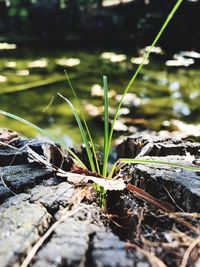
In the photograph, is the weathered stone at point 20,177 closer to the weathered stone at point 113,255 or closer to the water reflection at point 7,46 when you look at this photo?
the weathered stone at point 113,255

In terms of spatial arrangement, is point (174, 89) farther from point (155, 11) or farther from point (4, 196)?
point (155, 11)

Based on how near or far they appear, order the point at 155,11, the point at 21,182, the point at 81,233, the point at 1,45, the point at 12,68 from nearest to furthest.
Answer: the point at 81,233 → the point at 21,182 → the point at 12,68 → the point at 1,45 → the point at 155,11

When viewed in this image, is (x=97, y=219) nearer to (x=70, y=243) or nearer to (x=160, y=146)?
(x=70, y=243)

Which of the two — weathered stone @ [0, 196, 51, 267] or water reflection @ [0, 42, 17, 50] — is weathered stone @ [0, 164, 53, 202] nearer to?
weathered stone @ [0, 196, 51, 267]

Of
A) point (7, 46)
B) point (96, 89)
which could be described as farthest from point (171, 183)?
point (7, 46)

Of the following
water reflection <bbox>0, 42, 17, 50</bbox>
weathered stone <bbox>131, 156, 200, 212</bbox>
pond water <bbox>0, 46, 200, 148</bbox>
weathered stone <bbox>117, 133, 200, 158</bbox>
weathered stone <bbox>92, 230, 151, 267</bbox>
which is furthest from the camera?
water reflection <bbox>0, 42, 17, 50</bbox>

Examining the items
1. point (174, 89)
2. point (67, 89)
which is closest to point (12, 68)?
point (67, 89)

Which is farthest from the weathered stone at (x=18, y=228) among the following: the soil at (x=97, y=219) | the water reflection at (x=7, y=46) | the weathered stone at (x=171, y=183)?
the water reflection at (x=7, y=46)

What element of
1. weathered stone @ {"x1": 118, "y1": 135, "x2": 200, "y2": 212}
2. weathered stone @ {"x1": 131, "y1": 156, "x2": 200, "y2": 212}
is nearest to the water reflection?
weathered stone @ {"x1": 118, "y1": 135, "x2": 200, "y2": 212}
